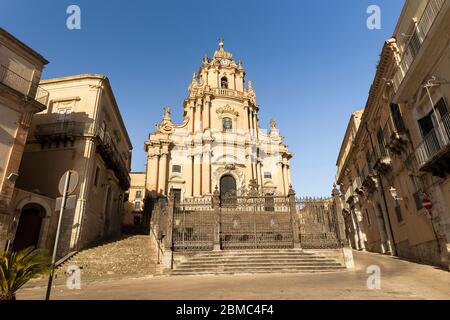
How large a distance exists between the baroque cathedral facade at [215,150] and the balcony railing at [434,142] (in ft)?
55.1

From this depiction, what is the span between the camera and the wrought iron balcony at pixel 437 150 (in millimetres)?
10188

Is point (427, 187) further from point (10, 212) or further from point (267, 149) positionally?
point (267, 149)

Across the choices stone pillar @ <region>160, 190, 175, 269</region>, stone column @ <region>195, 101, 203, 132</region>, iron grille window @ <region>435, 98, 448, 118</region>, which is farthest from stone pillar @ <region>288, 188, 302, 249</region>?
stone column @ <region>195, 101, 203, 132</region>

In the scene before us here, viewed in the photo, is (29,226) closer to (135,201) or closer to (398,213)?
(398,213)

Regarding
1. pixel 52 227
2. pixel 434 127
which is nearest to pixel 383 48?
pixel 434 127

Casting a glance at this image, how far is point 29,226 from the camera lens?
49.8 ft

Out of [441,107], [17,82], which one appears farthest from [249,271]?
[17,82]

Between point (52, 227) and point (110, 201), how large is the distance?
801 centimetres

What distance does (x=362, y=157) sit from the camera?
78.6 feet

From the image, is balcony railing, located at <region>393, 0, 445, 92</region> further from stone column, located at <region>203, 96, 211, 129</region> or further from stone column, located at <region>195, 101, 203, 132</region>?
stone column, located at <region>195, 101, 203, 132</region>

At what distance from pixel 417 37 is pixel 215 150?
23.5m

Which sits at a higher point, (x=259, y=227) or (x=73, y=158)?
(x=73, y=158)

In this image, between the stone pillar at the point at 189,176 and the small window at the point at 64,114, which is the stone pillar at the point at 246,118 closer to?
the stone pillar at the point at 189,176

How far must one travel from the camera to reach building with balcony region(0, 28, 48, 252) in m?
13.2
